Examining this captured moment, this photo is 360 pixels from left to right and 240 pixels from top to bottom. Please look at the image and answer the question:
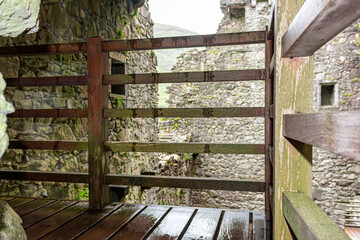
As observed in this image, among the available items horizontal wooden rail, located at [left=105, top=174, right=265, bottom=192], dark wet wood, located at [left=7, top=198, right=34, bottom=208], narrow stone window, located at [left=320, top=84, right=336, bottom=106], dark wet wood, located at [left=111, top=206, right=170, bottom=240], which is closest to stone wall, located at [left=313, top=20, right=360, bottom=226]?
narrow stone window, located at [left=320, top=84, right=336, bottom=106]

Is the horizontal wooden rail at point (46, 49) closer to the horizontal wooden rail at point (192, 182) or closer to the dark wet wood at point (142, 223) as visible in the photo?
the horizontal wooden rail at point (192, 182)

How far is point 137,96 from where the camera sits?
Answer: 181 inches

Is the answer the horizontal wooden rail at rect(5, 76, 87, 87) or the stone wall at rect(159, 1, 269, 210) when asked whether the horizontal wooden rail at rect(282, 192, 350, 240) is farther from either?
the stone wall at rect(159, 1, 269, 210)

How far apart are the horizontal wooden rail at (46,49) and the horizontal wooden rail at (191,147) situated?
2.43ft

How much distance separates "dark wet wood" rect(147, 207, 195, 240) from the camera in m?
1.58

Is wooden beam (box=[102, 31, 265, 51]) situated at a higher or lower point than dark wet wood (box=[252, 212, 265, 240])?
higher

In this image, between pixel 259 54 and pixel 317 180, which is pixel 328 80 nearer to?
pixel 259 54

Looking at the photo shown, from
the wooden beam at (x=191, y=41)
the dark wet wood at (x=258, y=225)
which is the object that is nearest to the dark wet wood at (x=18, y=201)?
the wooden beam at (x=191, y=41)

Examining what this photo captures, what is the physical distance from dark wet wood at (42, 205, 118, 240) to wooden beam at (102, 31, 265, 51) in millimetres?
1172

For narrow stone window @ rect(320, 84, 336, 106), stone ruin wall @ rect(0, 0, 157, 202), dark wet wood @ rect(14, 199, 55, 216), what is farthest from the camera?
narrow stone window @ rect(320, 84, 336, 106)

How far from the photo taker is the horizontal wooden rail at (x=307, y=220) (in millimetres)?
601

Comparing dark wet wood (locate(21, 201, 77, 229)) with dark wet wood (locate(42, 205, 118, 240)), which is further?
dark wet wood (locate(21, 201, 77, 229))

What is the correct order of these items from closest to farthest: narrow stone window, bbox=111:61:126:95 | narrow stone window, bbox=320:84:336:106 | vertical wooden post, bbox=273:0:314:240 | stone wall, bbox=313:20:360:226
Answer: vertical wooden post, bbox=273:0:314:240, narrow stone window, bbox=111:61:126:95, stone wall, bbox=313:20:360:226, narrow stone window, bbox=320:84:336:106

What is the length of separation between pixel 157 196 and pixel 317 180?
511 cm
